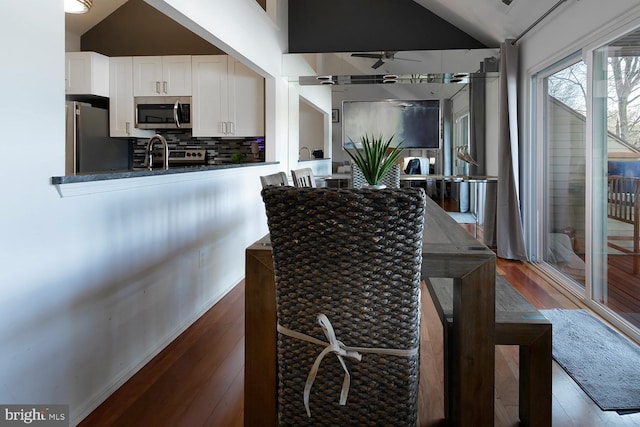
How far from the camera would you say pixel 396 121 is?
5945mm

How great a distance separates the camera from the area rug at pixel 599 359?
2.06 m

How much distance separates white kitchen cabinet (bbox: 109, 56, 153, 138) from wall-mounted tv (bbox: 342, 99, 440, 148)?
257 centimetres

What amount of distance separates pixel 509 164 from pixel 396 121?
161cm

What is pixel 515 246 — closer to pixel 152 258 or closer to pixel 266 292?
pixel 152 258

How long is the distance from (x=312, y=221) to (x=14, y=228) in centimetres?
99

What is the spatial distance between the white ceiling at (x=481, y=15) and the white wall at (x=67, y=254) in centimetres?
285

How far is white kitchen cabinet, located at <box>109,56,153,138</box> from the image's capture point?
18.3 feet

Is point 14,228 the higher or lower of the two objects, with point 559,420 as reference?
higher

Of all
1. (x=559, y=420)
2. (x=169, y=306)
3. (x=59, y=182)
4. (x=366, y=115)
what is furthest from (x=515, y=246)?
(x=59, y=182)

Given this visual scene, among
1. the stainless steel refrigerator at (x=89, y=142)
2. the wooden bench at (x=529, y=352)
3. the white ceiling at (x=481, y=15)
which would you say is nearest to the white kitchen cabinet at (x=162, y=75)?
the stainless steel refrigerator at (x=89, y=142)

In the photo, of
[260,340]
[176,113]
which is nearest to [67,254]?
[260,340]

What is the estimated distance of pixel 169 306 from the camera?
2.70 m

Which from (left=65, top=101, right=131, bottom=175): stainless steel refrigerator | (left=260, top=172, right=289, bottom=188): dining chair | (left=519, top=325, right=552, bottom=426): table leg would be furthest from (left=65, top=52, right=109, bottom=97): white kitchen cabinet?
(left=519, top=325, right=552, bottom=426): table leg

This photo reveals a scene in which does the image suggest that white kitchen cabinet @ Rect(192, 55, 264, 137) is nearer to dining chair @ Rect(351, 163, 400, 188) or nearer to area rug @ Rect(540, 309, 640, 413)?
dining chair @ Rect(351, 163, 400, 188)
